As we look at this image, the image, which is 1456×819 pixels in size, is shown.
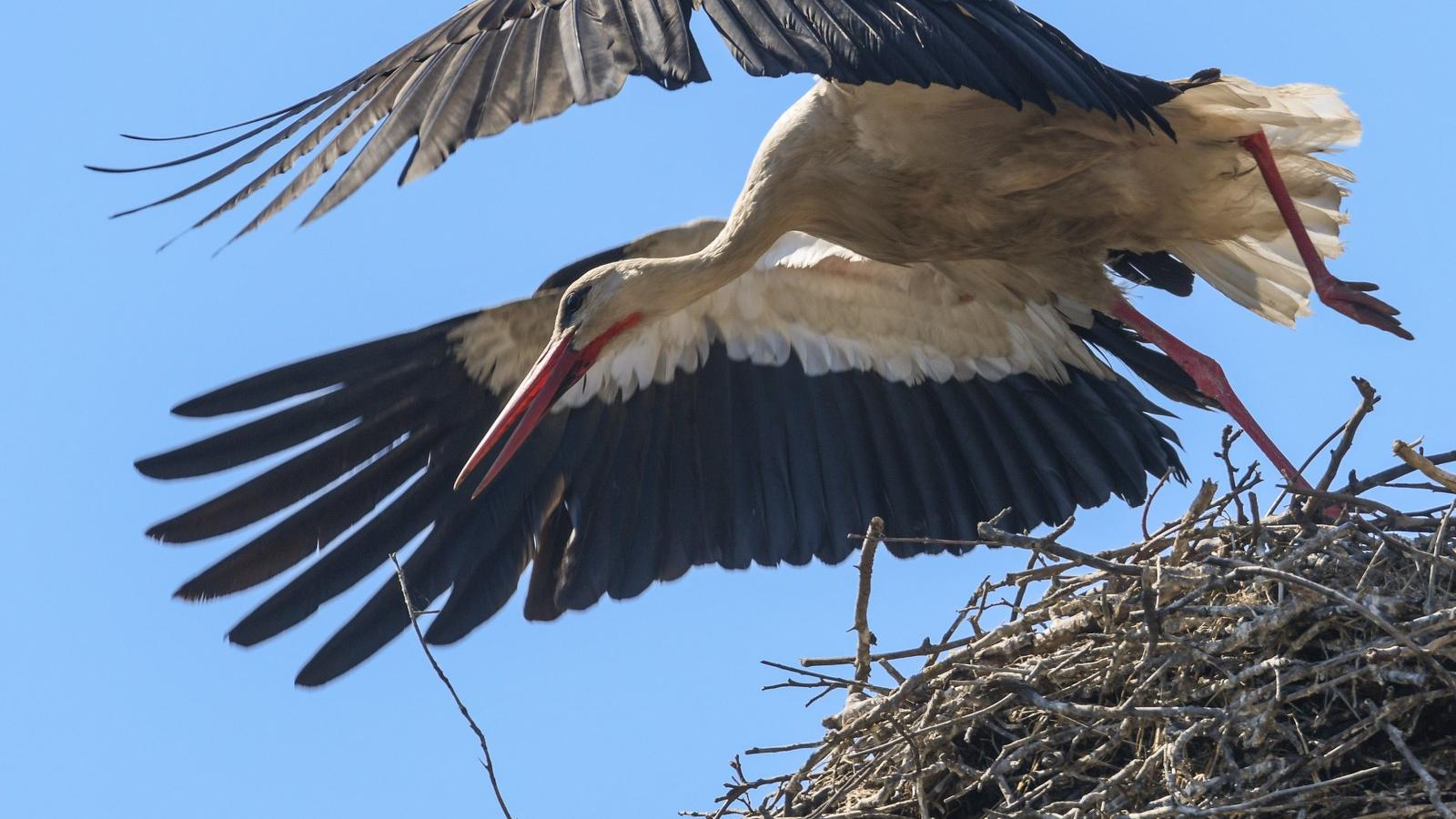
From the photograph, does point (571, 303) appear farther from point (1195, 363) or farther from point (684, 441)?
point (1195, 363)

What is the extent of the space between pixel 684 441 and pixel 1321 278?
2099 mm

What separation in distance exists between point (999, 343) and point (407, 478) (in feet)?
6.73

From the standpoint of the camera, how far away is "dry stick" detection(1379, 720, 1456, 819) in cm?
387

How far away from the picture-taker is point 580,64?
4535mm

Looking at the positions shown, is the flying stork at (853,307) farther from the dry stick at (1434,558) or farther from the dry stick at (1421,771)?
the dry stick at (1421,771)

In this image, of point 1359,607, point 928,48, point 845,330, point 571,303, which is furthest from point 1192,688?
point 845,330

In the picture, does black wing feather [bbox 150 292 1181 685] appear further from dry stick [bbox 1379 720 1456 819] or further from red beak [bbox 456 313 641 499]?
dry stick [bbox 1379 720 1456 819]

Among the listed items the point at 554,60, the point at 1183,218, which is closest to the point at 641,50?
the point at 554,60

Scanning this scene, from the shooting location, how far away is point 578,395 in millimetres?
6648

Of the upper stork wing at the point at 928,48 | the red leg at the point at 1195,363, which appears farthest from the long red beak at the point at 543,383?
the red leg at the point at 1195,363

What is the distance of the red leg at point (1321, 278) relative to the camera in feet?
19.2

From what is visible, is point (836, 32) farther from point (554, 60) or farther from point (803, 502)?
point (803, 502)

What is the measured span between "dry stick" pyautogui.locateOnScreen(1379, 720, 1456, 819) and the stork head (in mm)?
2474

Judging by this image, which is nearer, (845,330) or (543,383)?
(543,383)
